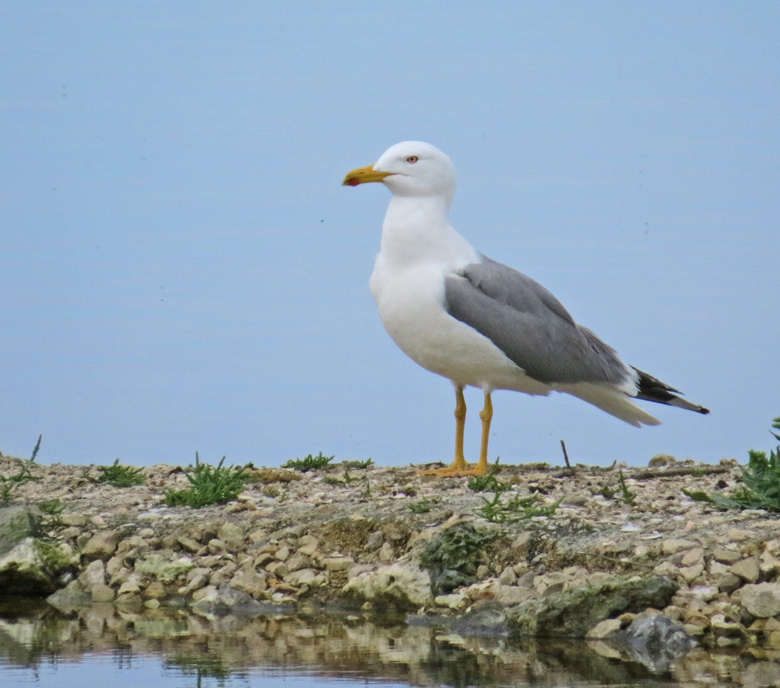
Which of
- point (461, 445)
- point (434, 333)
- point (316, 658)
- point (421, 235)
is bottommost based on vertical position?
point (316, 658)

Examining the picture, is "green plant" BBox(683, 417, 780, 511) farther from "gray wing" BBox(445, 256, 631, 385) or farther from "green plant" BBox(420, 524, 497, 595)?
"gray wing" BBox(445, 256, 631, 385)

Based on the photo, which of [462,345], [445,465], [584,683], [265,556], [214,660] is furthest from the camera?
[445,465]

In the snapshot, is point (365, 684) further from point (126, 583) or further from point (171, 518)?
point (171, 518)

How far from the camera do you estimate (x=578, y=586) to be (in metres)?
6.03

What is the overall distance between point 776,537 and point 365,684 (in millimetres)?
2879

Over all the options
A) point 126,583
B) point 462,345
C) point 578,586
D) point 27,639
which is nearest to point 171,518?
point 126,583

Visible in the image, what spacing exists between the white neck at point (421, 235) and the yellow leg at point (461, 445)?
1.23 metres

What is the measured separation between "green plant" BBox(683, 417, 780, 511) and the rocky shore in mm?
164

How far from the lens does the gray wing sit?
886 cm

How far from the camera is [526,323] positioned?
9.10 metres

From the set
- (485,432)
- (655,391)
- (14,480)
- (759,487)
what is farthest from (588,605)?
(14,480)

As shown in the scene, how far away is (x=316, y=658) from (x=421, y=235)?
455 cm

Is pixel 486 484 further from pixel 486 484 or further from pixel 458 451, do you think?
pixel 458 451

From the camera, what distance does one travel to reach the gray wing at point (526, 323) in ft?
29.1
